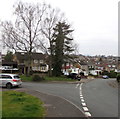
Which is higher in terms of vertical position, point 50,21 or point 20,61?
point 50,21

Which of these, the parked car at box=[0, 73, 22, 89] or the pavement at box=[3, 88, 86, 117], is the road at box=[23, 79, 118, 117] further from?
the parked car at box=[0, 73, 22, 89]

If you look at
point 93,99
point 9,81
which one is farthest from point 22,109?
point 9,81

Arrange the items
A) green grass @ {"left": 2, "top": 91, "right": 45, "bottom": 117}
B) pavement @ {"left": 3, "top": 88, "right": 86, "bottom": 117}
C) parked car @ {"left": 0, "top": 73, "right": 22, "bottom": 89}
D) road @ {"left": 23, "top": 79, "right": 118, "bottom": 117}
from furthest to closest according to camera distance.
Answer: parked car @ {"left": 0, "top": 73, "right": 22, "bottom": 89}, road @ {"left": 23, "top": 79, "right": 118, "bottom": 117}, pavement @ {"left": 3, "top": 88, "right": 86, "bottom": 117}, green grass @ {"left": 2, "top": 91, "right": 45, "bottom": 117}

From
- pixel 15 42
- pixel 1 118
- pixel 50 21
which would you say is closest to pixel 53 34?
pixel 50 21

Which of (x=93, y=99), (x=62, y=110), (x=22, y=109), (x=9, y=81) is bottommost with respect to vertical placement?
(x=93, y=99)

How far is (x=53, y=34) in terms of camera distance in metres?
45.3

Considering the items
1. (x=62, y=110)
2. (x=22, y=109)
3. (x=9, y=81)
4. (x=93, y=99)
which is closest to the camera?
(x=22, y=109)

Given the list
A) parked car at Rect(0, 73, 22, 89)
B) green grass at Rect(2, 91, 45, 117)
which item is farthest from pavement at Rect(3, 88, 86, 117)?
parked car at Rect(0, 73, 22, 89)

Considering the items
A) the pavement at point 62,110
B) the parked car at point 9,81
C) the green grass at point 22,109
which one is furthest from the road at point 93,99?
the parked car at point 9,81

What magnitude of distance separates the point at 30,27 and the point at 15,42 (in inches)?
164

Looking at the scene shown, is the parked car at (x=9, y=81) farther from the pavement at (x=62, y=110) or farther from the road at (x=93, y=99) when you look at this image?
the pavement at (x=62, y=110)

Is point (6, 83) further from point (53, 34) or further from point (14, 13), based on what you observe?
point (53, 34)

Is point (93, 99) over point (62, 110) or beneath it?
beneath

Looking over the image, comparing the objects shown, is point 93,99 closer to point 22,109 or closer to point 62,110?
point 62,110
